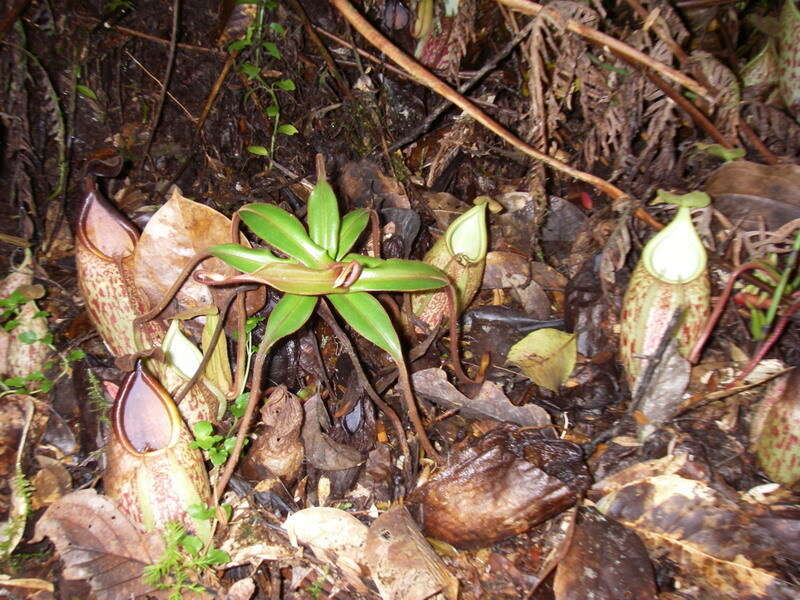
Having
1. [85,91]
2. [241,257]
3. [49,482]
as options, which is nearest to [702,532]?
[241,257]

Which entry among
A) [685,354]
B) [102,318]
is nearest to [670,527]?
[685,354]

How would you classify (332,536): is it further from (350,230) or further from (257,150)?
(257,150)

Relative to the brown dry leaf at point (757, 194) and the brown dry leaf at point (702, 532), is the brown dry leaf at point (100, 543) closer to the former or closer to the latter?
the brown dry leaf at point (702, 532)

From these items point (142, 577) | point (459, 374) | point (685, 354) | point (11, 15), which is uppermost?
point (11, 15)

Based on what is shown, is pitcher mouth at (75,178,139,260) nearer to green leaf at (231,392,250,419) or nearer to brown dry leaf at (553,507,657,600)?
green leaf at (231,392,250,419)

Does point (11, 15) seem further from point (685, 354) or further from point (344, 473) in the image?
point (685, 354)

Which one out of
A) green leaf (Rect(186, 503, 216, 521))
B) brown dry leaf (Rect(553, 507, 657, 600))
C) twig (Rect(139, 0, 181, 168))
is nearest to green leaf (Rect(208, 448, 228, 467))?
green leaf (Rect(186, 503, 216, 521))

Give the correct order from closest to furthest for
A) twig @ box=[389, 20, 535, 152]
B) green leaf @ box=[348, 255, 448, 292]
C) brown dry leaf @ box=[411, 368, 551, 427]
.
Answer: green leaf @ box=[348, 255, 448, 292]
brown dry leaf @ box=[411, 368, 551, 427]
twig @ box=[389, 20, 535, 152]
